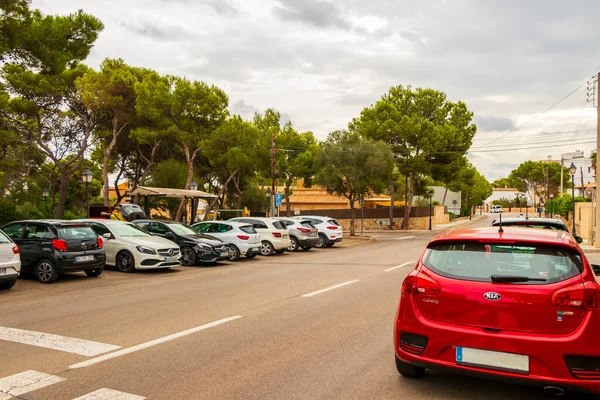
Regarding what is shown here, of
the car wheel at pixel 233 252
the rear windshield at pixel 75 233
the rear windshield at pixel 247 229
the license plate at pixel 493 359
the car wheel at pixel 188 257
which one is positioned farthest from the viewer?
the rear windshield at pixel 247 229

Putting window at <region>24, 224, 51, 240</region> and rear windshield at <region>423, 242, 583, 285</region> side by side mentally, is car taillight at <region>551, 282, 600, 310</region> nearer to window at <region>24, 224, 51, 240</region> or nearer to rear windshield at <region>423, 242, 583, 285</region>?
rear windshield at <region>423, 242, 583, 285</region>

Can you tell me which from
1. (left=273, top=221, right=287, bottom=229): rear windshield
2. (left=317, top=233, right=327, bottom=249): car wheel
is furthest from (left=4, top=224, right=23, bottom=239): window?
(left=317, top=233, right=327, bottom=249): car wheel

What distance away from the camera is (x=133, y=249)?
15.2 m

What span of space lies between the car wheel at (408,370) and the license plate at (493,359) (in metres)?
0.74

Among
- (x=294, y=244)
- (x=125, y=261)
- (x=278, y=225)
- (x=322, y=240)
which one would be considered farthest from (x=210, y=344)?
(x=322, y=240)

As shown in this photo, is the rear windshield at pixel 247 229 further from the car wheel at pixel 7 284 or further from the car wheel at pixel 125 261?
the car wheel at pixel 7 284

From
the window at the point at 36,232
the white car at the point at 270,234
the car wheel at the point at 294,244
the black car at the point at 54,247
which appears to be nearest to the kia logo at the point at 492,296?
the black car at the point at 54,247

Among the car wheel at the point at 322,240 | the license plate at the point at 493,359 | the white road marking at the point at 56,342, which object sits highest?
the license plate at the point at 493,359

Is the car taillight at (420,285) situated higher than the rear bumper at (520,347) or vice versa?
the car taillight at (420,285)

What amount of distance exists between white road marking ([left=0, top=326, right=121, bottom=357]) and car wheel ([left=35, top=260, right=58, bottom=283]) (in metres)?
5.42

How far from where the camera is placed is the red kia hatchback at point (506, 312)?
4.21 m

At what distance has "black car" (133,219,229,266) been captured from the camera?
17.6m

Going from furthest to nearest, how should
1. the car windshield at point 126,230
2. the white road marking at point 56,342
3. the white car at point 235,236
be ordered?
1. the white car at point 235,236
2. the car windshield at point 126,230
3. the white road marking at point 56,342

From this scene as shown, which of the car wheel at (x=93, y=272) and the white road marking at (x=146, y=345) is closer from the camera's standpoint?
the white road marking at (x=146, y=345)
